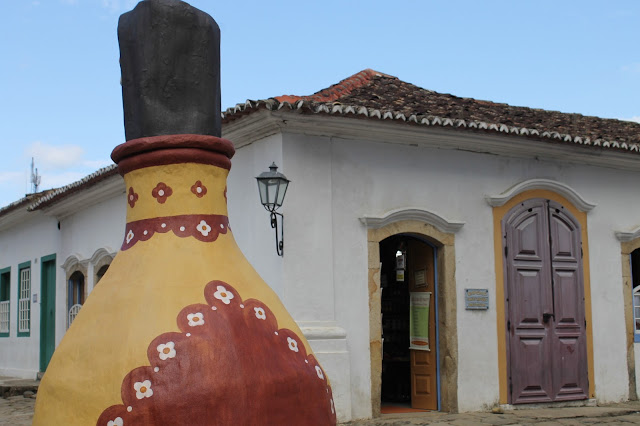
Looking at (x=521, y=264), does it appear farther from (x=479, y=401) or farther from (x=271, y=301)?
(x=271, y=301)

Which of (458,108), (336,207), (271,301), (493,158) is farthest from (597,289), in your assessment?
(271,301)

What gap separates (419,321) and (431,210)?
1.44m

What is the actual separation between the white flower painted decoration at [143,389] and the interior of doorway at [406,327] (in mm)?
8060

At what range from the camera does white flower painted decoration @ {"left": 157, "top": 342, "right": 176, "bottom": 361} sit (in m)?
2.12

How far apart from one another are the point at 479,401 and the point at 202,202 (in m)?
8.04

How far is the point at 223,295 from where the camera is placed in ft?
7.50

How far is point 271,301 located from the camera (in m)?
2.43

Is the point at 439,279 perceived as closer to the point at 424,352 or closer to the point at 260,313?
the point at 424,352

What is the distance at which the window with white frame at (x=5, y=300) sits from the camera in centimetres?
1783

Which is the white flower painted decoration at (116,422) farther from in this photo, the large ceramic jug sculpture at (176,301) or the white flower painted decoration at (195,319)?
the white flower painted decoration at (195,319)

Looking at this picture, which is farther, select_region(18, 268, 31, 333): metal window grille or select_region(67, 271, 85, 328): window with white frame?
select_region(18, 268, 31, 333): metal window grille

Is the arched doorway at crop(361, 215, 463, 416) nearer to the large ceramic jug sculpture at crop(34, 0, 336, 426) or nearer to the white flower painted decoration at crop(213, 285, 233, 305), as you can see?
the large ceramic jug sculpture at crop(34, 0, 336, 426)

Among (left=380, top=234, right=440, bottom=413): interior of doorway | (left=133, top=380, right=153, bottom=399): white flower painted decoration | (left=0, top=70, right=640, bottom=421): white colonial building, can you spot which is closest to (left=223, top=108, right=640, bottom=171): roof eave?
(left=0, top=70, right=640, bottom=421): white colonial building

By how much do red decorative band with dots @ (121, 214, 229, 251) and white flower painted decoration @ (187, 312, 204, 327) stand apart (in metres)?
0.28
